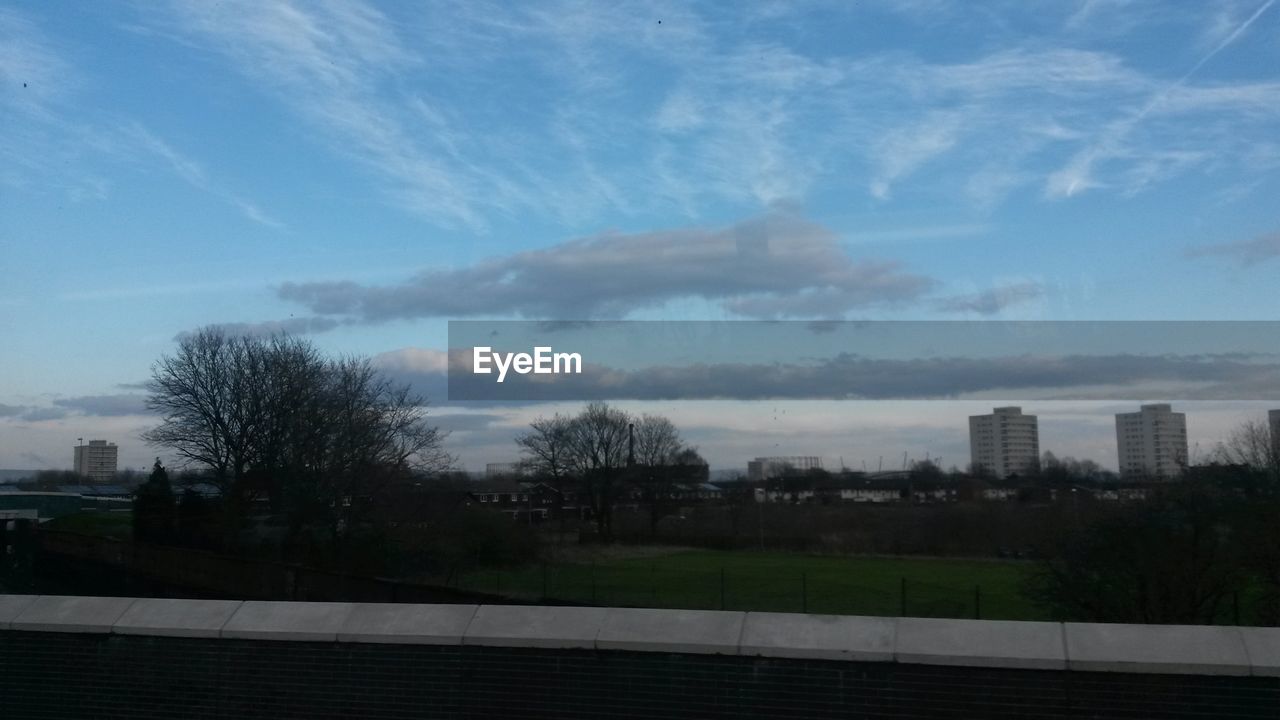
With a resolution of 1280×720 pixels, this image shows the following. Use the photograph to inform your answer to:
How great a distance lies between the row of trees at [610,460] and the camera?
5678 cm

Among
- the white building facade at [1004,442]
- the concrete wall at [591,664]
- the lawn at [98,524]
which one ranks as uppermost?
the white building facade at [1004,442]

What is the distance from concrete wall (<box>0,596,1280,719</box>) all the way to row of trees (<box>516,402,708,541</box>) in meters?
47.6

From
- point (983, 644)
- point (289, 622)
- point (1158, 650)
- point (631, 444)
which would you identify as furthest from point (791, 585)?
point (1158, 650)

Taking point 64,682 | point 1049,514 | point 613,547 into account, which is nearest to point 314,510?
point 613,547

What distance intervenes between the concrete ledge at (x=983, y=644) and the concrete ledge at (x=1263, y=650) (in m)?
0.81

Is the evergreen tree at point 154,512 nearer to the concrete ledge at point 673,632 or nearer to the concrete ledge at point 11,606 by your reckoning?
the concrete ledge at point 11,606

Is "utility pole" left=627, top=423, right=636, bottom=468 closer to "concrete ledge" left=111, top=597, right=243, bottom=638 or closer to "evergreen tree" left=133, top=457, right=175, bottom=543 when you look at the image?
"evergreen tree" left=133, top=457, right=175, bottom=543

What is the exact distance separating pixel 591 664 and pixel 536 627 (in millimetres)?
372

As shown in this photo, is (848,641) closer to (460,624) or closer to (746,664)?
(746,664)

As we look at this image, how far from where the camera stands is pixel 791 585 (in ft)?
113

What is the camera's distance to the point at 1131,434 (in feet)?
151

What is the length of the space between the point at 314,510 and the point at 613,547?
18.3 metres

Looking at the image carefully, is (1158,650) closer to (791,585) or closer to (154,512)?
(791,585)

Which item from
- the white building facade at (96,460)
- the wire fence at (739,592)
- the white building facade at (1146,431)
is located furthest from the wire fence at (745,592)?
the white building facade at (96,460)
